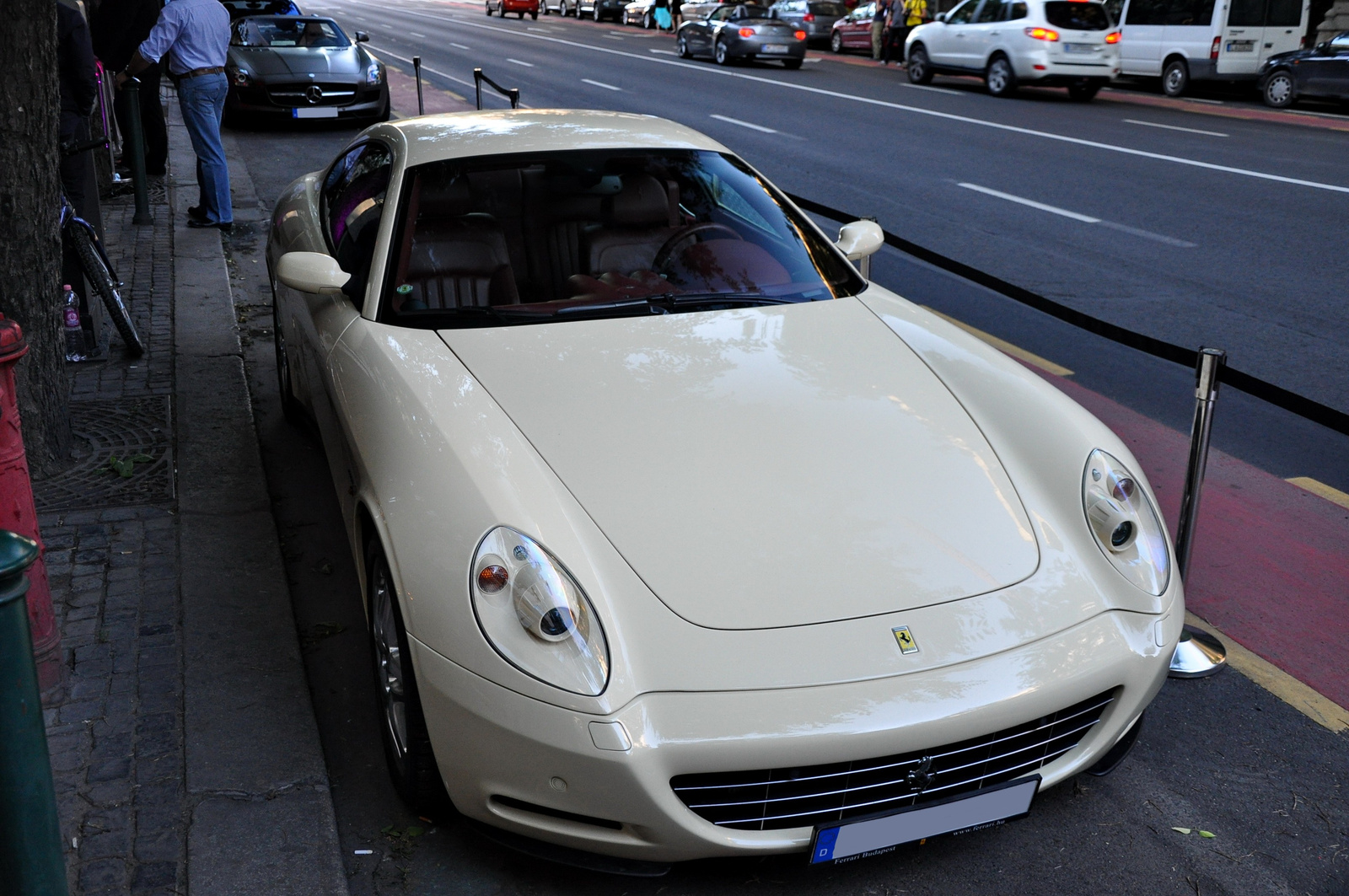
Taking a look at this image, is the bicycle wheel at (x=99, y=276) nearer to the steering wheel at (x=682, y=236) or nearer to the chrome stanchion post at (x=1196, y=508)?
the steering wheel at (x=682, y=236)

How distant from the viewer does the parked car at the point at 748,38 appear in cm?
2523

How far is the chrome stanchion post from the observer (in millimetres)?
3430

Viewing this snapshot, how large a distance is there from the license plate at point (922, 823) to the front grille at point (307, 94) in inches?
522

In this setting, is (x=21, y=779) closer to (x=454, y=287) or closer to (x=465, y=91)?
(x=454, y=287)

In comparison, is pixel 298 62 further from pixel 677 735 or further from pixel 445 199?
pixel 677 735

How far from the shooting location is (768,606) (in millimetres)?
2621

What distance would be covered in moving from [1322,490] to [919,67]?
773 inches

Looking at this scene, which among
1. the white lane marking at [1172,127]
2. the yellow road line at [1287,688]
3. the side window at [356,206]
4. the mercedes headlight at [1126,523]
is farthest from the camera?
the white lane marking at [1172,127]

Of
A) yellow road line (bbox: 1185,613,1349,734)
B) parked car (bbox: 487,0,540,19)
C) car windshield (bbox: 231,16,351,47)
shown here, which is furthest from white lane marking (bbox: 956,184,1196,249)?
parked car (bbox: 487,0,540,19)

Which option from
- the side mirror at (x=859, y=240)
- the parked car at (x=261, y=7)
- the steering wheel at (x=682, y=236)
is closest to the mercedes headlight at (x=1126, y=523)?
the side mirror at (x=859, y=240)

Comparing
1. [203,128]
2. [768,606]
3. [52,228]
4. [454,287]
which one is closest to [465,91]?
[203,128]

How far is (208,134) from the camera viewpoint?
878 cm

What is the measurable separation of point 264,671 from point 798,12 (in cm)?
3253

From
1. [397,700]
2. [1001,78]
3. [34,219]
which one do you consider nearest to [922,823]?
[397,700]
